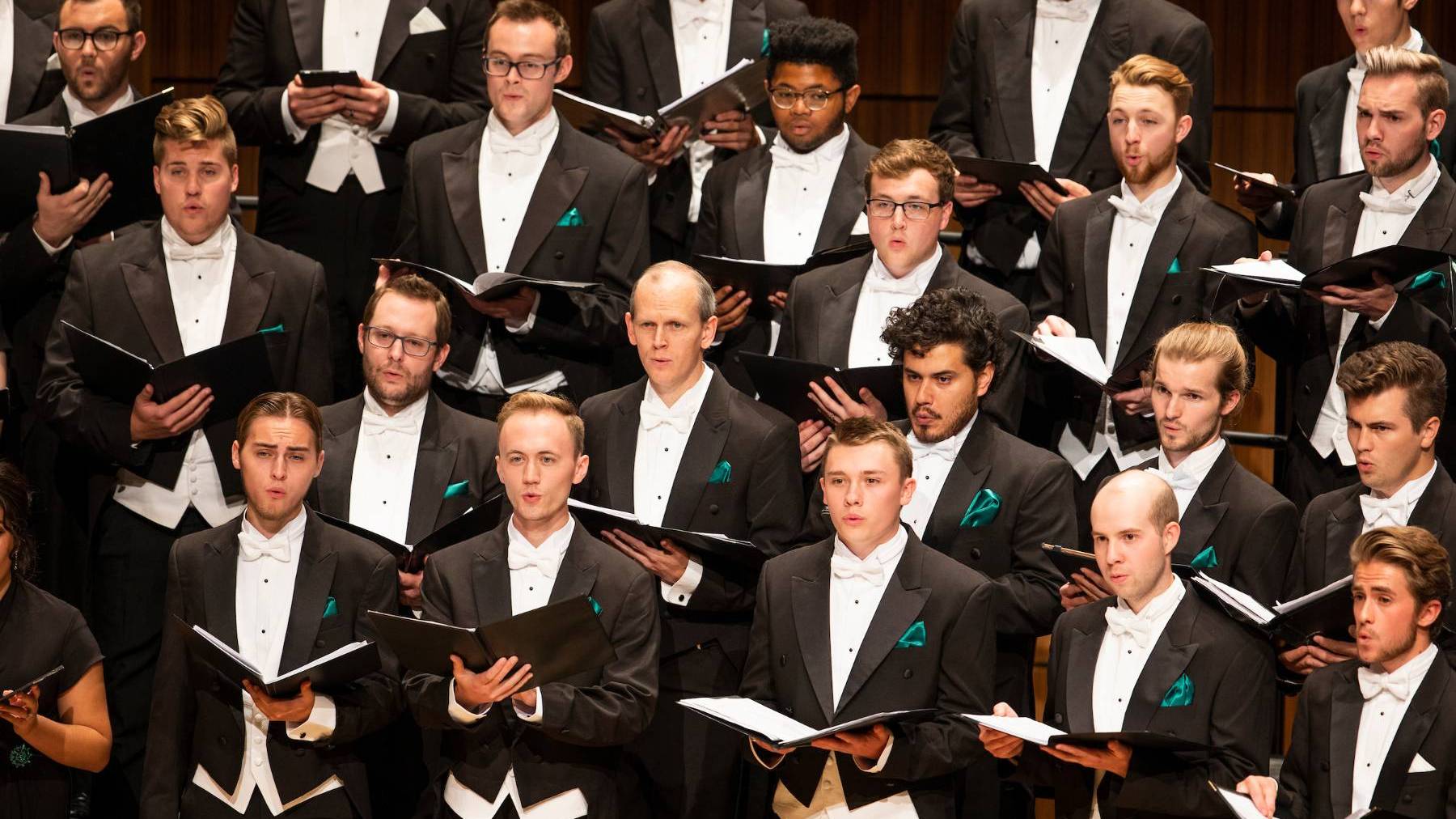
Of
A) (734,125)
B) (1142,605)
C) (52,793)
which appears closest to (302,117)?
(734,125)

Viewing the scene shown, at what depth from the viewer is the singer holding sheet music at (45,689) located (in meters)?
3.76

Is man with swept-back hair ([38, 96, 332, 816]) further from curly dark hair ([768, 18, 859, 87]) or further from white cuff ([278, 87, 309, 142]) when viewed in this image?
curly dark hair ([768, 18, 859, 87])

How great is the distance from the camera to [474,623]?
367 centimetres

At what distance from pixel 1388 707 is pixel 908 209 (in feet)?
5.07

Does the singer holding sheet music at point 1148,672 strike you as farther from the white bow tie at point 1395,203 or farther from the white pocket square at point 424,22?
the white pocket square at point 424,22

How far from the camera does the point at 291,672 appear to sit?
3557 mm

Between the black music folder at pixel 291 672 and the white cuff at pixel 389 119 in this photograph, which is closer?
the black music folder at pixel 291 672

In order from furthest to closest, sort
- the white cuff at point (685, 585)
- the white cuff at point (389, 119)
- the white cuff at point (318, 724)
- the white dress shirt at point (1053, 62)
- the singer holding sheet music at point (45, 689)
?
the white dress shirt at point (1053, 62) < the white cuff at point (389, 119) < the white cuff at point (685, 585) < the singer holding sheet music at point (45, 689) < the white cuff at point (318, 724)

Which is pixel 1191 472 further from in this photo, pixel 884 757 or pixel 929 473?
pixel 884 757

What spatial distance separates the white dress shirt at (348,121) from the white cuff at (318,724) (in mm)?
1792

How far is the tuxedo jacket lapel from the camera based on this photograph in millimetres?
3648

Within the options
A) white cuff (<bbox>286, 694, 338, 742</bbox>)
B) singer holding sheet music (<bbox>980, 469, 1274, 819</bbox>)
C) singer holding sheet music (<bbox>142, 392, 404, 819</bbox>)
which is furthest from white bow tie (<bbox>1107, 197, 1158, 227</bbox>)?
white cuff (<bbox>286, 694, 338, 742</bbox>)

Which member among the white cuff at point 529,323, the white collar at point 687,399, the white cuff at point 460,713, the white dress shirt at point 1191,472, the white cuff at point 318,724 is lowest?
the white cuff at point 318,724

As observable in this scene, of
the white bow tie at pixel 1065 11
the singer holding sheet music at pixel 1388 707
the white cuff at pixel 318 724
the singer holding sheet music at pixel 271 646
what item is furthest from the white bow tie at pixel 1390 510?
the white cuff at pixel 318 724
